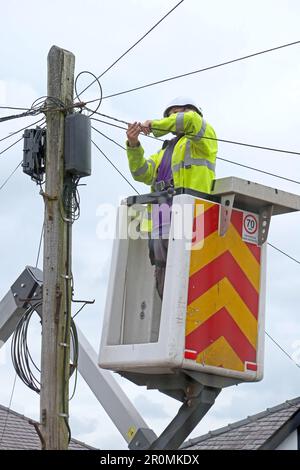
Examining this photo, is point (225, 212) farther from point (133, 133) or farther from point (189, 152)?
point (133, 133)

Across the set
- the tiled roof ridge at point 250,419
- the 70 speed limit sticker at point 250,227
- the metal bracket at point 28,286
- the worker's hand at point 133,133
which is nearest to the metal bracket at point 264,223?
the 70 speed limit sticker at point 250,227

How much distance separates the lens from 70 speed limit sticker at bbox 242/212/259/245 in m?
8.11

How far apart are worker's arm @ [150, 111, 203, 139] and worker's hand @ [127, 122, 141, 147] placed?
0.14 meters

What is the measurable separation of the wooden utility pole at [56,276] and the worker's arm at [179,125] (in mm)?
1210

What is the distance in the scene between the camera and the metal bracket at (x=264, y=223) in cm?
819

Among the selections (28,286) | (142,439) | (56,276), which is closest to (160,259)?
(56,276)

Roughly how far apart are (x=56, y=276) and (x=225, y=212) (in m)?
1.62

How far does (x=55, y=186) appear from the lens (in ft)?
29.3

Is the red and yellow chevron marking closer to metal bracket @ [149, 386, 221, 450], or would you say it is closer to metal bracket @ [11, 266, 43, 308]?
metal bracket @ [149, 386, 221, 450]

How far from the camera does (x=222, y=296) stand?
7.88 meters

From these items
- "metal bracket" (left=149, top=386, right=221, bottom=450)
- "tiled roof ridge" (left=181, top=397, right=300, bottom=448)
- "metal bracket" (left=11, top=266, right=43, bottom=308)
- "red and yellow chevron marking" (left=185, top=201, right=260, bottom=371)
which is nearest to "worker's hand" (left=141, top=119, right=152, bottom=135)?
"red and yellow chevron marking" (left=185, top=201, right=260, bottom=371)

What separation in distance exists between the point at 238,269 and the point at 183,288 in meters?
0.57

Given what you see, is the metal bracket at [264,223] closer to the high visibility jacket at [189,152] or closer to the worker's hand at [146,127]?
the high visibility jacket at [189,152]
